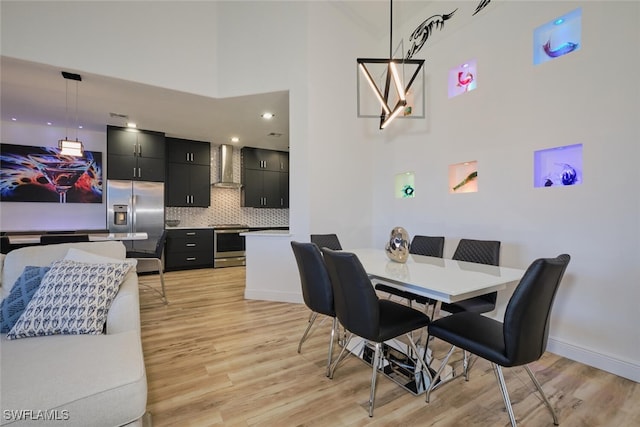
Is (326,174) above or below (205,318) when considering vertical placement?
above

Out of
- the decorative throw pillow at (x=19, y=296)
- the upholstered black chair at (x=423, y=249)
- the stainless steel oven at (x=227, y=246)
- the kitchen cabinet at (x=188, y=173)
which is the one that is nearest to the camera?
the decorative throw pillow at (x=19, y=296)

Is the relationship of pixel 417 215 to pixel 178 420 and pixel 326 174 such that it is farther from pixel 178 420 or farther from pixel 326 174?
pixel 178 420

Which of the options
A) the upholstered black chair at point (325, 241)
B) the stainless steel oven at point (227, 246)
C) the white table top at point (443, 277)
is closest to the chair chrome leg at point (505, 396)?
the white table top at point (443, 277)

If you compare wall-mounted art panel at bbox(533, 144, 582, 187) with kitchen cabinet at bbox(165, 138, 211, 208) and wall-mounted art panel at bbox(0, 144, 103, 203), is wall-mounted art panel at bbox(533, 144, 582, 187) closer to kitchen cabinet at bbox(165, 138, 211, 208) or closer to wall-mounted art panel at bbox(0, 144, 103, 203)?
kitchen cabinet at bbox(165, 138, 211, 208)

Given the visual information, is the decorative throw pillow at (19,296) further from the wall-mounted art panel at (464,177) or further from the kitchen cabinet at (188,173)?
the kitchen cabinet at (188,173)

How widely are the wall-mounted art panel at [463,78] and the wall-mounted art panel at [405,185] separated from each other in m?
1.04

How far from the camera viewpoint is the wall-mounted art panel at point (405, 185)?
365 centimetres

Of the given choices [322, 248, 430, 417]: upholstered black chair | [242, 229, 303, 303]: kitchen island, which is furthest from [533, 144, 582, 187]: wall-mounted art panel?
[242, 229, 303, 303]: kitchen island

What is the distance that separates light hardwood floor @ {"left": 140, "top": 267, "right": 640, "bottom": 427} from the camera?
1535 millimetres

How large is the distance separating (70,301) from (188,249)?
4202 mm

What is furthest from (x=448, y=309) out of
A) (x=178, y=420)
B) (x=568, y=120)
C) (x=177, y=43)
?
(x=177, y=43)

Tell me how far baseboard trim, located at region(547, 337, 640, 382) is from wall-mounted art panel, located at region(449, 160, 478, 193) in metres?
1.51

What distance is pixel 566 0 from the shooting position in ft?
7.47

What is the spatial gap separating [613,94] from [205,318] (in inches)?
157
